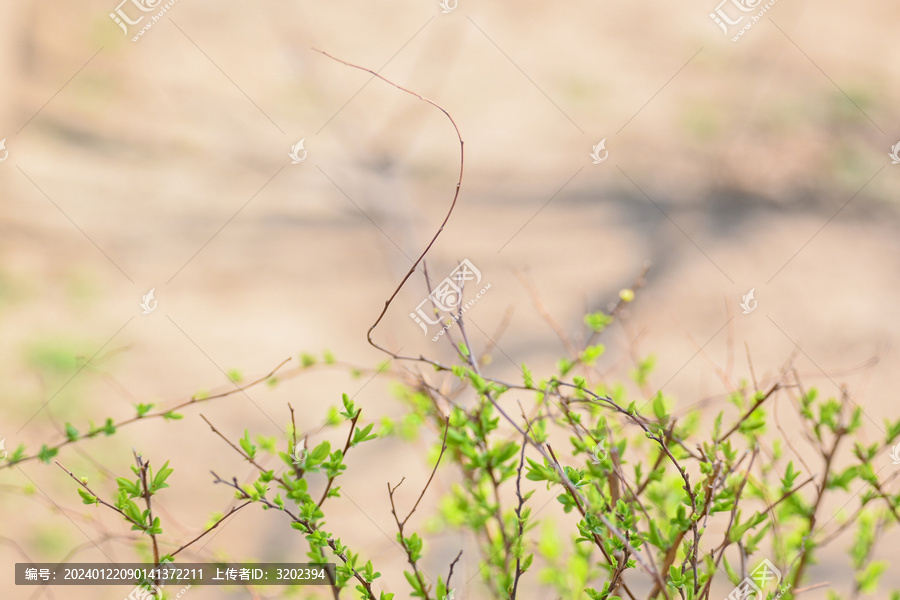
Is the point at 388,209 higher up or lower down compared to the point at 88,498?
Answer: higher up

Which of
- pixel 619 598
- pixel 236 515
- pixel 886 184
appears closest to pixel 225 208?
pixel 236 515

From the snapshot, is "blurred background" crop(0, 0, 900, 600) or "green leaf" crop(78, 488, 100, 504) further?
"blurred background" crop(0, 0, 900, 600)

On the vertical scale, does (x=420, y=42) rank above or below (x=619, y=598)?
above

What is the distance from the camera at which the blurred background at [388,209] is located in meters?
3.56

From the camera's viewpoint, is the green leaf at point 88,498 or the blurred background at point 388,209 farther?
the blurred background at point 388,209

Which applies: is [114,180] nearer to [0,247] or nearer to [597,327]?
[0,247]

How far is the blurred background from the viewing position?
11.7ft

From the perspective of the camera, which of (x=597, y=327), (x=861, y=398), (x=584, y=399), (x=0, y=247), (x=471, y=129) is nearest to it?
(x=584, y=399)

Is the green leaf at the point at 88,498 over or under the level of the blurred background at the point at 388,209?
under

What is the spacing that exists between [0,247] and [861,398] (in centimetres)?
518

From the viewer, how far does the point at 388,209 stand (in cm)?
425

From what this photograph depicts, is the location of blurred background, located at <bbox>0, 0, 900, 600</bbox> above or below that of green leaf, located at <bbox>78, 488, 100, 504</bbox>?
above

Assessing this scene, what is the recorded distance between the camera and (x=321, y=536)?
3.34 ft

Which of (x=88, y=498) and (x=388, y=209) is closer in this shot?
(x=88, y=498)
